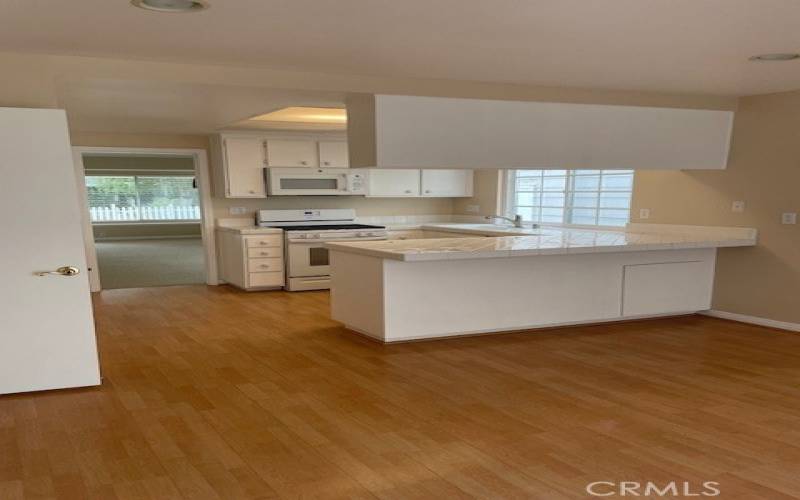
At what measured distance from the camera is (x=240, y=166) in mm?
6938

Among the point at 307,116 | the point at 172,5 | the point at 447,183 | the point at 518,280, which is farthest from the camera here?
the point at 447,183

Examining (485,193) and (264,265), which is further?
(485,193)

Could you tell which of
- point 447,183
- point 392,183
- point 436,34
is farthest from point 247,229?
point 436,34

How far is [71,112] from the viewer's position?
4.97 meters

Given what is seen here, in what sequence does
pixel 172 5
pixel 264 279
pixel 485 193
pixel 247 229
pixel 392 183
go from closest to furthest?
pixel 172 5, pixel 247 229, pixel 264 279, pixel 392 183, pixel 485 193

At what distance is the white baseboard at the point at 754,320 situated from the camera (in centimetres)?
484

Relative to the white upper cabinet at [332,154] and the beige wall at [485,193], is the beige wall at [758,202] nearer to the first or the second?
the beige wall at [485,193]

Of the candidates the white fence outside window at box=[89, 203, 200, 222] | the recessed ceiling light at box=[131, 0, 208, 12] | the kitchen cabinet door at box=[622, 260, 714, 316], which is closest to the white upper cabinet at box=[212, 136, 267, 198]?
the kitchen cabinet door at box=[622, 260, 714, 316]

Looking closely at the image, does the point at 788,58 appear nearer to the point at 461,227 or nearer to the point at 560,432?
the point at 560,432

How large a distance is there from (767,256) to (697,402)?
8.17 feet

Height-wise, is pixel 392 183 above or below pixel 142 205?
above

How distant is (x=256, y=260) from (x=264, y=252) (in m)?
0.14

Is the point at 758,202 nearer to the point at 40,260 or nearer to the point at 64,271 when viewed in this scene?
the point at 64,271

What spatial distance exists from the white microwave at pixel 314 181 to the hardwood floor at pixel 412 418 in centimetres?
280
